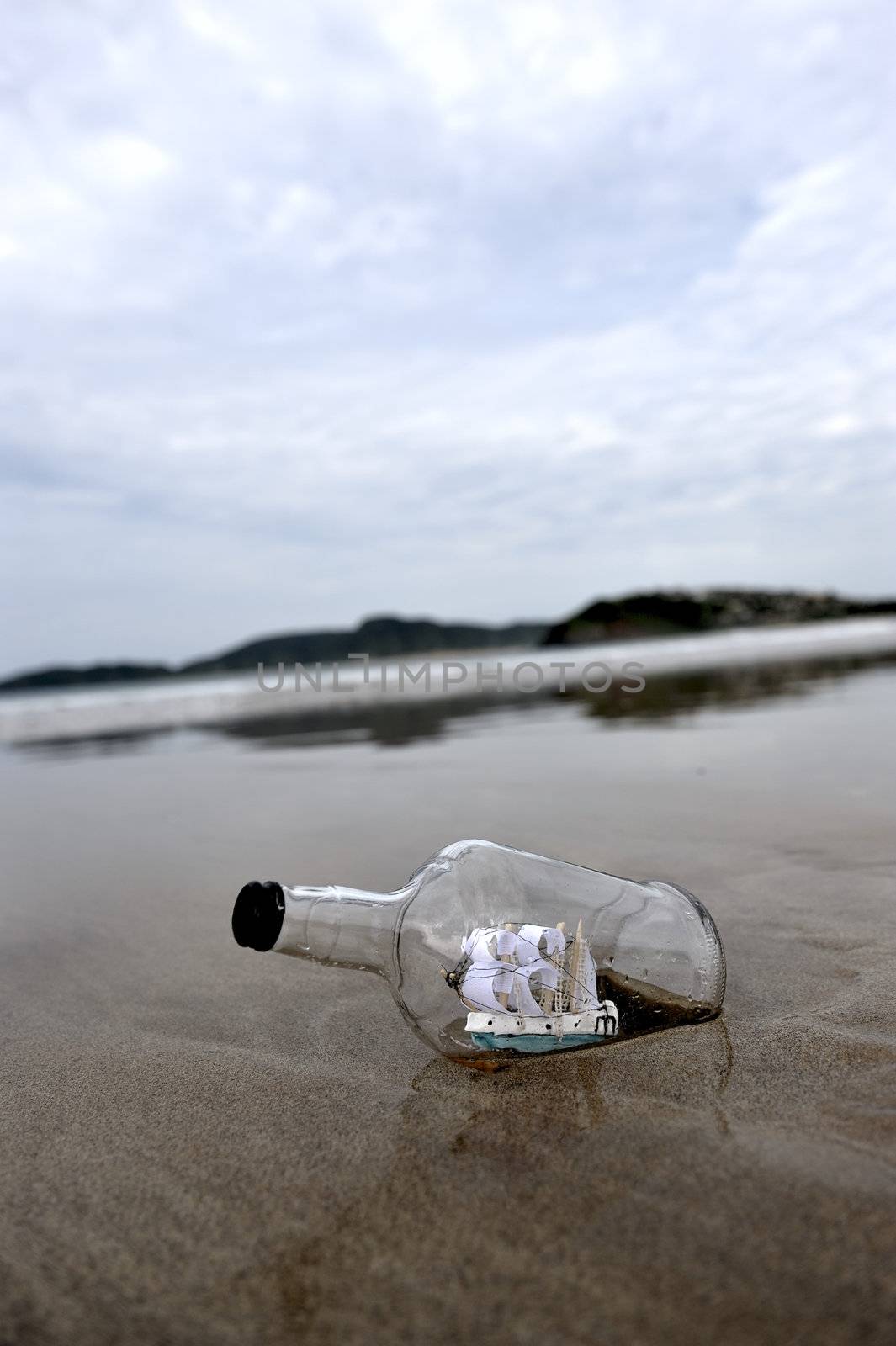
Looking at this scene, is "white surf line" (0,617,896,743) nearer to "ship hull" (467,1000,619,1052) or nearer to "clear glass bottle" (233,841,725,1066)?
"clear glass bottle" (233,841,725,1066)

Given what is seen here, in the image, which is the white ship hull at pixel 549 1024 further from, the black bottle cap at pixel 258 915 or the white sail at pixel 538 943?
the black bottle cap at pixel 258 915

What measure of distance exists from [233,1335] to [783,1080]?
3.18ft

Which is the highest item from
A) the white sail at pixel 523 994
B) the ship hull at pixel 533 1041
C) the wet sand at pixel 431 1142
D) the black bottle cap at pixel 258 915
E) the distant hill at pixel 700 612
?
the distant hill at pixel 700 612

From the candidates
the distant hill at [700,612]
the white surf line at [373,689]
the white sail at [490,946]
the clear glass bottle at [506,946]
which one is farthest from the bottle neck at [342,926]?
the distant hill at [700,612]

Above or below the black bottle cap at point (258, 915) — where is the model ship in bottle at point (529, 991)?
below

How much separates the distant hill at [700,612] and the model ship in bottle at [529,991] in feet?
118

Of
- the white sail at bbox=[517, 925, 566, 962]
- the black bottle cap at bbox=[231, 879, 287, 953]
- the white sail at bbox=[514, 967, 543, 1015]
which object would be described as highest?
the black bottle cap at bbox=[231, 879, 287, 953]

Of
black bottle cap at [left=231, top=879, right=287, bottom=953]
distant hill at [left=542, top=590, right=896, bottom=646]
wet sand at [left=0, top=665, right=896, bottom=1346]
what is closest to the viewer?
wet sand at [left=0, top=665, right=896, bottom=1346]

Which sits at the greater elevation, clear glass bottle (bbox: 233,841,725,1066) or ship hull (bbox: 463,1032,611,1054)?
clear glass bottle (bbox: 233,841,725,1066)

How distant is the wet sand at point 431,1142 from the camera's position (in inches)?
44.4

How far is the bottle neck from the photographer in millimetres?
1702

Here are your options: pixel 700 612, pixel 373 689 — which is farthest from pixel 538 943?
pixel 700 612

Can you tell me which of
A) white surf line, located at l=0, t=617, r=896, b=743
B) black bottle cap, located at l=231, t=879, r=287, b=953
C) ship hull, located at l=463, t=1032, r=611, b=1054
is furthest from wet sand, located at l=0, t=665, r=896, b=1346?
white surf line, located at l=0, t=617, r=896, b=743

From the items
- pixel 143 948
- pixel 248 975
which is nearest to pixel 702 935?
pixel 248 975
